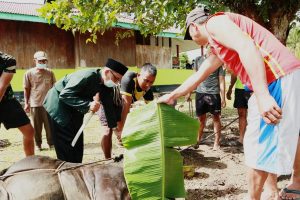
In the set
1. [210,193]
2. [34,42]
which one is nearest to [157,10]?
[210,193]

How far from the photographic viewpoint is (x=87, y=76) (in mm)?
4195

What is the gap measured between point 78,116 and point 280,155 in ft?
8.81

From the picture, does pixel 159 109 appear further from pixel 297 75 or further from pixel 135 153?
pixel 297 75

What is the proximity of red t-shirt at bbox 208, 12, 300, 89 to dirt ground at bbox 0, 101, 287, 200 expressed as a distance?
0.88 meters

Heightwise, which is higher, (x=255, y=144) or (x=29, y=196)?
(x=255, y=144)

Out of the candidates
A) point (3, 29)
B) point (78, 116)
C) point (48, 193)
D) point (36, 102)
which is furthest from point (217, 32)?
point (3, 29)

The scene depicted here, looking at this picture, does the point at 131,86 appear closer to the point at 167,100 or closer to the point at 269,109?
the point at 167,100

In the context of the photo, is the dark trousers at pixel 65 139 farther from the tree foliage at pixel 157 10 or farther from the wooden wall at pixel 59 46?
the wooden wall at pixel 59 46

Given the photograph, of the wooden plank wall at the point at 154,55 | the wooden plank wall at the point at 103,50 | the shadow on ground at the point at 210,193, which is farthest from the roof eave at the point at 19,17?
the shadow on ground at the point at 210,193

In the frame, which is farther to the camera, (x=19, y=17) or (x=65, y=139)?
(x=19, y=17)

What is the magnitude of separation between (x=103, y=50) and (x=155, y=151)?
12963 mm

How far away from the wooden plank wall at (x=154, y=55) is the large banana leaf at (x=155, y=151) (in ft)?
46.3

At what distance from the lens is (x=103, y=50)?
15273 mm

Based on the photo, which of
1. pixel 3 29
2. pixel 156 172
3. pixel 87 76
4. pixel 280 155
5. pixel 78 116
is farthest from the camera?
pixel 3 29
